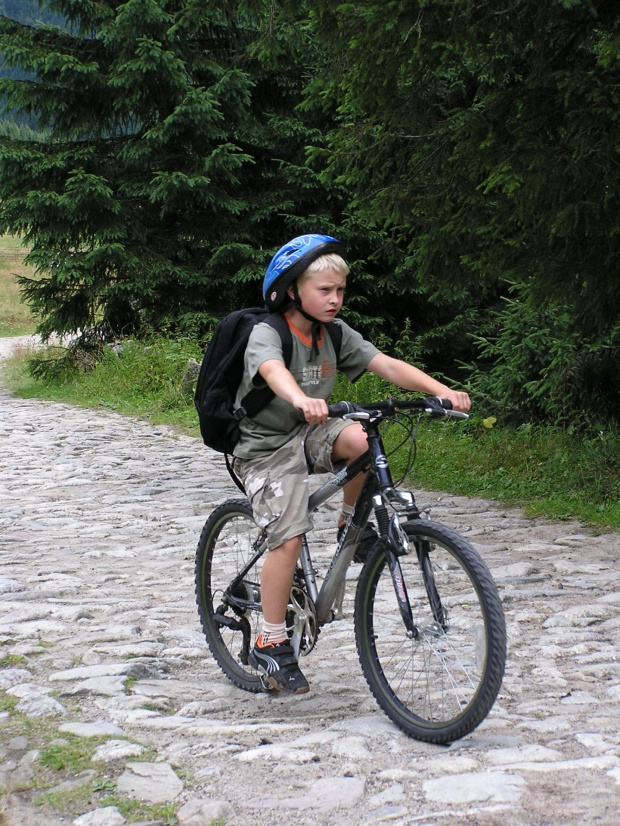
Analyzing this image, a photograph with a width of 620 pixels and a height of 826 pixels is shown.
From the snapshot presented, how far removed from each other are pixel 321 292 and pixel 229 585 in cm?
153

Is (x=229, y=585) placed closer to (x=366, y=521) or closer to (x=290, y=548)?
(x=290, y=548)

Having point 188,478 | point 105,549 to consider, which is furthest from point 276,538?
point 188,478

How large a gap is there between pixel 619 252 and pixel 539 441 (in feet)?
10.4

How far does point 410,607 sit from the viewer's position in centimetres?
361

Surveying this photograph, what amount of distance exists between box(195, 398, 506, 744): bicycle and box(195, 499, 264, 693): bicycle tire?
0.39m

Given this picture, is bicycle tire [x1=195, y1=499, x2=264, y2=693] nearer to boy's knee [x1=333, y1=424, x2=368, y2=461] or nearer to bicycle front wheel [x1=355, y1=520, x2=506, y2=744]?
boy's knee [x1=333, y1=424, x2=368, y2=461]

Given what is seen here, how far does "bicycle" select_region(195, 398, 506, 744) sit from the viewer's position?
3.37 metres

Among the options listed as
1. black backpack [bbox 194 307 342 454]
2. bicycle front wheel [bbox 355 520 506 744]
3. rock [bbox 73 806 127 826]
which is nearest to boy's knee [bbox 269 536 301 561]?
bicycle front wheel [bbox 355 520 506 744]

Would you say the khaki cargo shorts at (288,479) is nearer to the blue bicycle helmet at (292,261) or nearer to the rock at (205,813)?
the blue bicycle helmet at (292,261)

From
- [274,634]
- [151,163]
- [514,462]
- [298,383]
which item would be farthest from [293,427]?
[151,163]

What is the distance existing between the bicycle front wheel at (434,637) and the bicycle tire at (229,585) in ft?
Answer: 2.59

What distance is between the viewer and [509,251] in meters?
7.48

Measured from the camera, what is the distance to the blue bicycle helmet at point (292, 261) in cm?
392

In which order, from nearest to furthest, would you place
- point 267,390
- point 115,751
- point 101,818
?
point 101,818 → point 115,751 → point 267,390
